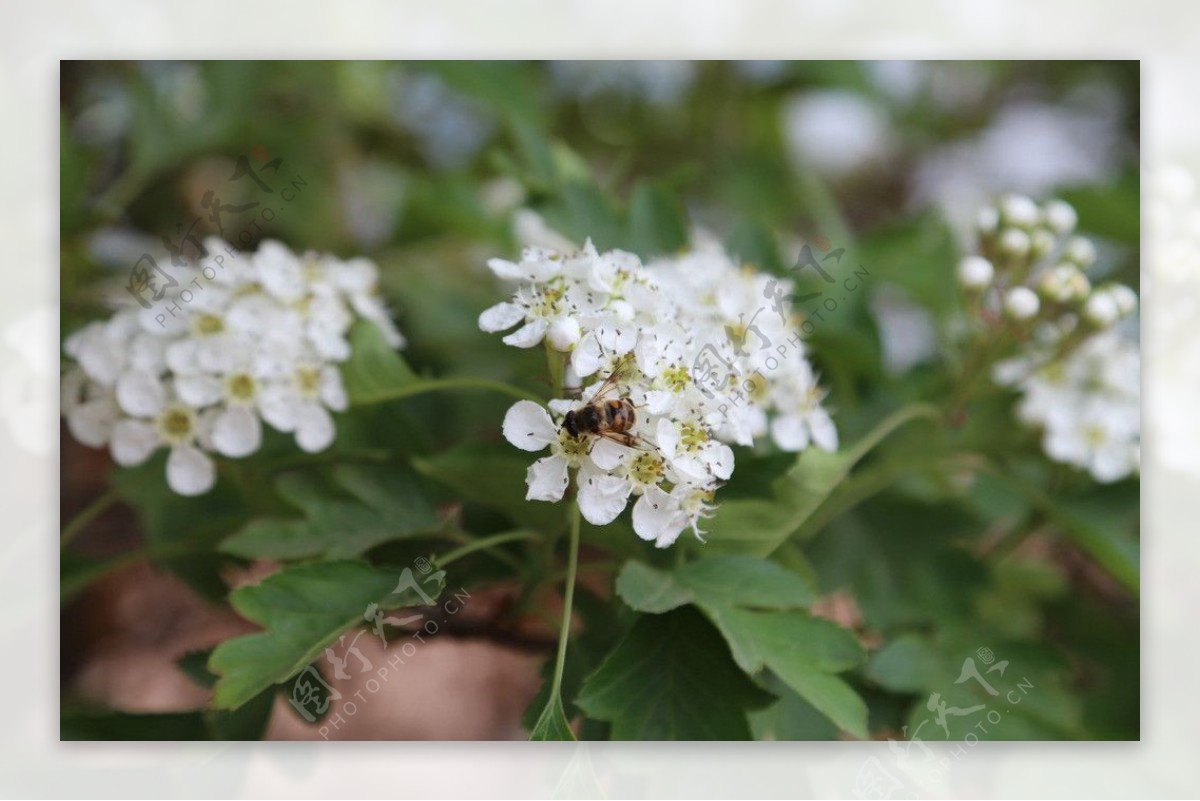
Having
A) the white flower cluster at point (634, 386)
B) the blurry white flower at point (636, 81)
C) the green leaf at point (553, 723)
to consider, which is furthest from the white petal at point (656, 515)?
the blurry white flower at point (636, 81)

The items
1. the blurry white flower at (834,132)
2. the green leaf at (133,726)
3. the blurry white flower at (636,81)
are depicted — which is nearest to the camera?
the green leaf at (133,726)

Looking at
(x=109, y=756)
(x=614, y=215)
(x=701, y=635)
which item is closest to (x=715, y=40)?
(x=614, y=215)

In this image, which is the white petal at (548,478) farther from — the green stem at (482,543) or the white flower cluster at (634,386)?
the green stem at (482,543)

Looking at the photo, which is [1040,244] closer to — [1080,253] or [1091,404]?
[1080,253]

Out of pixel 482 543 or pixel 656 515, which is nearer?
pixel 656 515

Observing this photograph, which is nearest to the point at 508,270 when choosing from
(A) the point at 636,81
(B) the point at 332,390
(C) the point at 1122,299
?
(B) the point at 332,390

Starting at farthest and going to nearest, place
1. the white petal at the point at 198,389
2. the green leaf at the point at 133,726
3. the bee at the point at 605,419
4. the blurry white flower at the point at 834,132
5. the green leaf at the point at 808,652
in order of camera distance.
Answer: the blurry white flower at the point at 834,132 < the green leaf at the point at 133,726 < the white petal at the point at 198,389 < the green leaf at the point at 808,652 < the bee at the point at 605,419

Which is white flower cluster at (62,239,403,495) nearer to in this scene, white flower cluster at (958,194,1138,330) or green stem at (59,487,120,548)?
green stem at (59,487,120,548)
